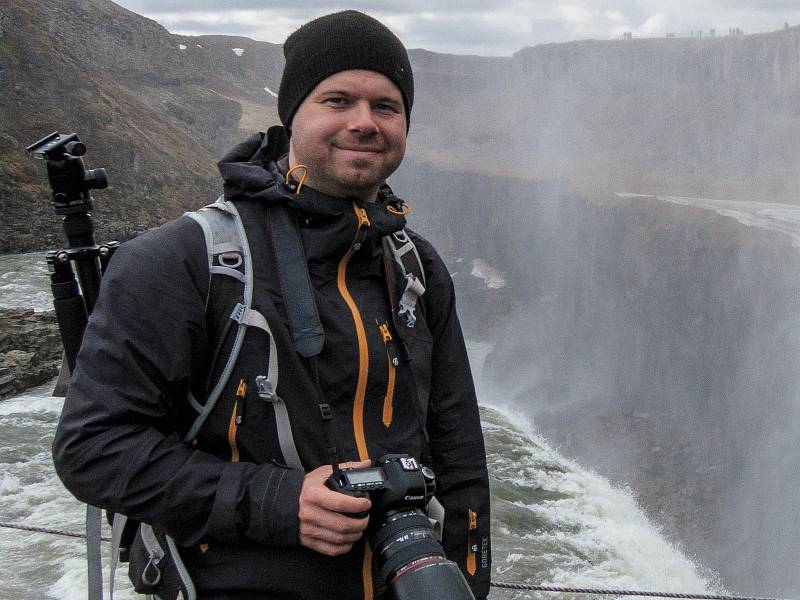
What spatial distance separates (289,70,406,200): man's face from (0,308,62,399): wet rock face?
11578mm

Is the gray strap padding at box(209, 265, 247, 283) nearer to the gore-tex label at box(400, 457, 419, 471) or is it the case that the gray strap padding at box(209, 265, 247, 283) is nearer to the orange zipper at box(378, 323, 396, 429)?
the orange zipper at box(378, 323, 396, 429)

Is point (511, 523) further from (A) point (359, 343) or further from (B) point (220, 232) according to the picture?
(B) point (220, 232)

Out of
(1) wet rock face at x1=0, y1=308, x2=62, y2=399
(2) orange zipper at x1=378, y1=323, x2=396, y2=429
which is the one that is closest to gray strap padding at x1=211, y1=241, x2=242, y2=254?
(2) orange zipper at x1=378, y1=323, x2=396, y2=429

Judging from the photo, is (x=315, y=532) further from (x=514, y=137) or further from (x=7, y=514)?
(x=514, y=137)

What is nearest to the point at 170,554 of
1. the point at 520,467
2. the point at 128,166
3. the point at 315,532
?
the point at 315,532

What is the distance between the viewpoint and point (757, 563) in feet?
59.8

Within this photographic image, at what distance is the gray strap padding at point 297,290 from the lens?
5.77ft

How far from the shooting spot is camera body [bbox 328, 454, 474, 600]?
156 cm

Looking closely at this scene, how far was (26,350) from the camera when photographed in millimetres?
12883

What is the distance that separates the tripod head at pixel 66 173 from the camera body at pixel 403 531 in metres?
1.22

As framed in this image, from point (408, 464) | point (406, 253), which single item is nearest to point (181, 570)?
point (408, 464)

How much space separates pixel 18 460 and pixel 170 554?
900 cm

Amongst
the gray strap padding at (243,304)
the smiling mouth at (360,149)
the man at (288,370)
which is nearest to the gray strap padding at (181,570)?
the man at (288,370)

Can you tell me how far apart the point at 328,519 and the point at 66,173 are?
132 centimetres
